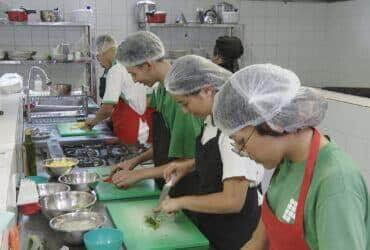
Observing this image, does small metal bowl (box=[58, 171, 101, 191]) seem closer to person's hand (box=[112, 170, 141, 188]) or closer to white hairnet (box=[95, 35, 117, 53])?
person's hand (box=[112, 170, 141, 188])

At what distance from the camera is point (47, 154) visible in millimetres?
2895

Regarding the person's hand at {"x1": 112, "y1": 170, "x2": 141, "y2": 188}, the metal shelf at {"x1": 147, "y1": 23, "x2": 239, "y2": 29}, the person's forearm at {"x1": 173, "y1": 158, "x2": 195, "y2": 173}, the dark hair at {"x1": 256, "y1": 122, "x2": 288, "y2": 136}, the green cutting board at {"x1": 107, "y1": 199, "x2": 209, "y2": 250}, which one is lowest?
the green cutting board at {"x1": 107, "y1": 199, "x2": 209, "y2": 250}

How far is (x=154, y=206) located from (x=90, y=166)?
0.73m

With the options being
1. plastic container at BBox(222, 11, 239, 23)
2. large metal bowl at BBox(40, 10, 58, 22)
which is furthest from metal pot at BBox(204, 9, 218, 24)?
large metal bowl at BBox(40, 10, 58, 22)

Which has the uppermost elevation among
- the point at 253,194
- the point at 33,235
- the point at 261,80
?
the point at 261,80

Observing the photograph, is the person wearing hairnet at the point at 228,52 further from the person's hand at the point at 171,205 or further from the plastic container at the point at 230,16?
the person's hand at the point at 171,205

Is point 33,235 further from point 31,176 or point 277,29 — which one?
point 277,29

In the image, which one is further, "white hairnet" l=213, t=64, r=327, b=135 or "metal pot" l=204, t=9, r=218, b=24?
"metal pot" l=204, t=9, r=218, b=24

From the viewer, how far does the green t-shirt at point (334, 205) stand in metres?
1.03

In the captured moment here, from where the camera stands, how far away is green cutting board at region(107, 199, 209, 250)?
1.65m

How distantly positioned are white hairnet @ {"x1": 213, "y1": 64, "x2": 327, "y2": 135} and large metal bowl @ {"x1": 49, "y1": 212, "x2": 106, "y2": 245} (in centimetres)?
77

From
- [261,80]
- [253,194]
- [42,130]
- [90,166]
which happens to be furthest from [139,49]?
[42,130]

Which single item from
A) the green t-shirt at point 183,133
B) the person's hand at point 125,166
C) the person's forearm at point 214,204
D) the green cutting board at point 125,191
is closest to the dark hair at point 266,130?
the person's forearm at point 214,204

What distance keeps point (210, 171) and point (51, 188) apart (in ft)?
2.74
